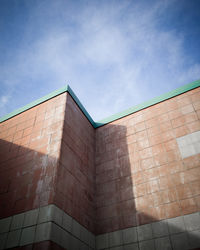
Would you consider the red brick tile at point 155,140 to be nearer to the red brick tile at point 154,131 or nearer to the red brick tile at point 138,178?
the red brick tile at point 154,131

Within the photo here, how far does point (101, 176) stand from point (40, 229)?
6.25 m

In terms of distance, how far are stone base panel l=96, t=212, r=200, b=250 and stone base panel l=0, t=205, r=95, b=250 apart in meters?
1.95

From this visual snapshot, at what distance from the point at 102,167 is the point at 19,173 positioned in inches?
221

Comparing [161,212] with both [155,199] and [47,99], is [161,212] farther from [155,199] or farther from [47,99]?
[47,99]

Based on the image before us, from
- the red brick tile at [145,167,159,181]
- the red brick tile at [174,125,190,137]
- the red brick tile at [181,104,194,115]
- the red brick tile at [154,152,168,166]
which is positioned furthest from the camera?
the red brick tile at [181,104,194,115]

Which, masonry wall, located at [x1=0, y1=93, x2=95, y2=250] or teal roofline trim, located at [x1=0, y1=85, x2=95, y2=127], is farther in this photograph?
teal roofline trim, located at [x1=0, y1=85, x2=95, y2=127]

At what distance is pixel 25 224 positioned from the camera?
10.3 m

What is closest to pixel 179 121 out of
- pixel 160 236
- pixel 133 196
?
pixel 133 196

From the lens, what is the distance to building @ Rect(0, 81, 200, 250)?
10.7m

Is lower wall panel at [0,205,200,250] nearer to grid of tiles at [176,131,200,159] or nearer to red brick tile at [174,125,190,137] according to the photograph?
grid of tiles at [176,131,200,159]

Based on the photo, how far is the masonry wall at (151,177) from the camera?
11445 mm

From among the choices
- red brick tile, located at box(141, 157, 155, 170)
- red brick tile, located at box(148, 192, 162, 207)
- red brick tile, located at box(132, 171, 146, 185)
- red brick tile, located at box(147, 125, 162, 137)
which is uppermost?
red brick tile, located at box(147, 125, 162, 137)

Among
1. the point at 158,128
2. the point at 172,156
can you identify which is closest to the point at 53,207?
the point at 172,156

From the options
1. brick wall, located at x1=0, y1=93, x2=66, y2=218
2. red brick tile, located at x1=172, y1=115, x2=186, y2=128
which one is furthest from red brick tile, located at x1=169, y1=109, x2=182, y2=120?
brick wall, located at x1=0, y1=93, x2=66, y2=218
